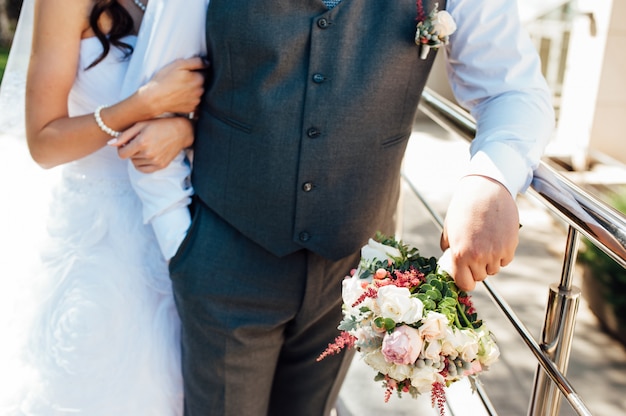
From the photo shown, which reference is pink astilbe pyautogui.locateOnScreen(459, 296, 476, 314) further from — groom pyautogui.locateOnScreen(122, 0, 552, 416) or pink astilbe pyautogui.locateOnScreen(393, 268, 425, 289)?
groom pyautogui.locateOnScreen(122, 0, 552, 416)

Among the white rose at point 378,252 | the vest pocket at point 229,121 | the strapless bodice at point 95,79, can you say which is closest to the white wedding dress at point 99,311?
the strapless bodice at point 95,79

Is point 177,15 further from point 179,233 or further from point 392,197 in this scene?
point 392,197

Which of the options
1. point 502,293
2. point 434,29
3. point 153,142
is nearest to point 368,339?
point 434,29

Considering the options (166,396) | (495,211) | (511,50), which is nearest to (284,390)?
(166,396)

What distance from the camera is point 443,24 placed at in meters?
1.32

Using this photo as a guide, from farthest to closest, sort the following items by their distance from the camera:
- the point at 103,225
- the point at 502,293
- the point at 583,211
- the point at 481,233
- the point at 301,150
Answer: the point at 502,293
the point at 103,225
the point at 301,150
the point at 583,211
the point at 481,233

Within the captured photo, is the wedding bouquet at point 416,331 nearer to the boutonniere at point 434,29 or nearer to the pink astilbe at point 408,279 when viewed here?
the pink astilbe at point 408,279

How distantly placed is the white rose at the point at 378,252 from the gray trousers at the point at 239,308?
0.36 m

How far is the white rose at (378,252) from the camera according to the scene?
119 centimetres

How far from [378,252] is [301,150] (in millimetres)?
351

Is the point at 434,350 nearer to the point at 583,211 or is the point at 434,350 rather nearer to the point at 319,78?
the point at 583,211

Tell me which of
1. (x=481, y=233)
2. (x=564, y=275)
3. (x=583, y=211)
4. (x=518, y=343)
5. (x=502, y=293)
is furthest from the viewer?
(x=502, y=293)

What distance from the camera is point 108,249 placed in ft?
5.59

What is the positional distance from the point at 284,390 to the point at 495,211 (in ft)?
2.82
